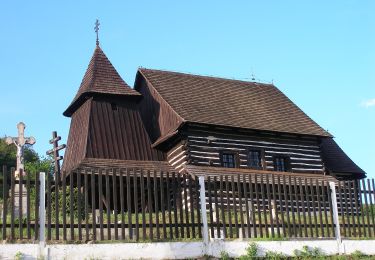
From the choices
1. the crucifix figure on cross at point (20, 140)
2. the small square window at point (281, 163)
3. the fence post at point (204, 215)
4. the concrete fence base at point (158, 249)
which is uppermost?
the crucifix figure on cross at point (20, 140)

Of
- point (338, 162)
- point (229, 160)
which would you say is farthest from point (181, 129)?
point (338, 162)

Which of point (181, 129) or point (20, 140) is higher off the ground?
point (181, 129)

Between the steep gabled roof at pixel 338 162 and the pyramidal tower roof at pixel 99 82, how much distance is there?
493 inches

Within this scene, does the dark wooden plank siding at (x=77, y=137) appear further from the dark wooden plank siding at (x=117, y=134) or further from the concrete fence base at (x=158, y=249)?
the concrete fence base at (x=158, y=249)

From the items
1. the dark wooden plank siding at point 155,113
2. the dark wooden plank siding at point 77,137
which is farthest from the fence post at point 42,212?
the dark wooden plank siding at point 155,113

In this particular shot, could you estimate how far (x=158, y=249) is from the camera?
1178 centimetres

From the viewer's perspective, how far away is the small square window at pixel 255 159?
1133 inches

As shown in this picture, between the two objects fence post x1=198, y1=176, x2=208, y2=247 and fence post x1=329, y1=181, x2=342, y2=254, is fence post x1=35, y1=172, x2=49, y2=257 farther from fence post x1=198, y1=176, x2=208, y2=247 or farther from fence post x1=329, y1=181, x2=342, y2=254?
fence post x1=329, y1=181, x2=342, y2=254

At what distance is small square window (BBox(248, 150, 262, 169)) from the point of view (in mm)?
28766

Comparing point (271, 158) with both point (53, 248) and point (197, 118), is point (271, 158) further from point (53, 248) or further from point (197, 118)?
point (53, 248)

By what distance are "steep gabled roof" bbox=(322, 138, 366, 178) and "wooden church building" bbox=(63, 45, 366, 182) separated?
1.03 metres

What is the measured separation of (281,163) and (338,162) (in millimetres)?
6085

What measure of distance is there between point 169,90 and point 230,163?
513 cm

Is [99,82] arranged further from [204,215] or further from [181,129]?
[204,215]
